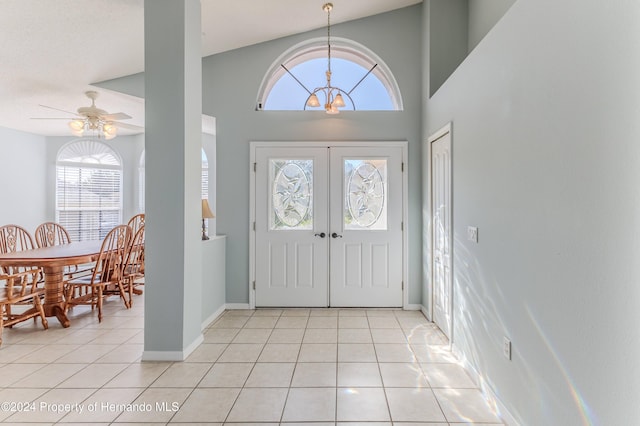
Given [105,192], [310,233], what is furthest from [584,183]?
[105,192]

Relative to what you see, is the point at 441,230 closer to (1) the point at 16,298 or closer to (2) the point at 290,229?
(2) the point at 290,229

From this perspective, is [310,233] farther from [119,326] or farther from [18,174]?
[18,174]

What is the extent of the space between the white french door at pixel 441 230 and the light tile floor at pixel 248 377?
0.86 feet

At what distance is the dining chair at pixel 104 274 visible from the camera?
11.8ft

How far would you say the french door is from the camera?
3979 mm

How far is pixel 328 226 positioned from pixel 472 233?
74.3 inches

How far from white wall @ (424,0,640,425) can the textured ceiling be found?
7.16ft

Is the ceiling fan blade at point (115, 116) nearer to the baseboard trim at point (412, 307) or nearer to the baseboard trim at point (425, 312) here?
the baseboard trim at point (412, 307)

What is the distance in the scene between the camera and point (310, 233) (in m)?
4.00

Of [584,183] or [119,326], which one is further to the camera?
[119,326]

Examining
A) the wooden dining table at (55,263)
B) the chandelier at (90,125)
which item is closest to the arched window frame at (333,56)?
the chandelier at (90,125)

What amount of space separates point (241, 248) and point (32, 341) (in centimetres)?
213

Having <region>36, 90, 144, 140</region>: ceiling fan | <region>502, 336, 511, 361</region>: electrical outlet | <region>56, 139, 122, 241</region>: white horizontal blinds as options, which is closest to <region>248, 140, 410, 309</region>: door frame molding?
<region>36, 90, 144, 140</region>: ceiling fan

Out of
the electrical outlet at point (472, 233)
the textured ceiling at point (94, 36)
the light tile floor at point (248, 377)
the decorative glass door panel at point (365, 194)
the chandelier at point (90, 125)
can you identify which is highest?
the textured ceiling at point (94, 36)
